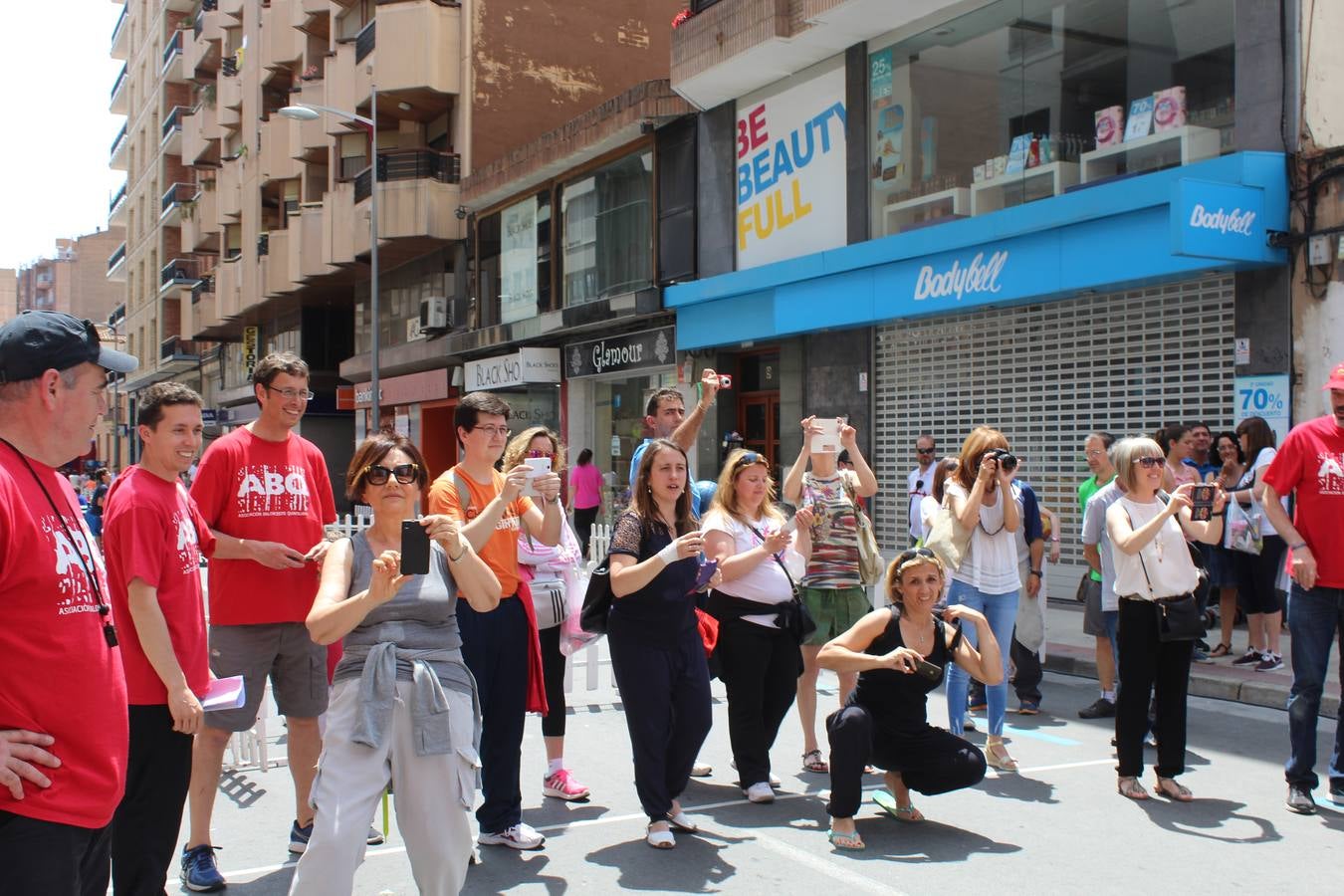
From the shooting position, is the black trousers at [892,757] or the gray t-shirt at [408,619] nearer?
the gray t-shirt at [408,619]

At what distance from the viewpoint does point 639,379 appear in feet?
70.1

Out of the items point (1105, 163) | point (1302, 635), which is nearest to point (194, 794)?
point (1302, 635)

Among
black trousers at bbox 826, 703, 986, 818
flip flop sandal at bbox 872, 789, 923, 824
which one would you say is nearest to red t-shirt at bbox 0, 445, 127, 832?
black trousers at bbox 826, 703, 986, 818

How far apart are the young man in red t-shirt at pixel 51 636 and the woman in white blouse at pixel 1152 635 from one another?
4857 millimetres

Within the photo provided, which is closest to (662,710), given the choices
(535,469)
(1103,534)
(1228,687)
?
(535,469)

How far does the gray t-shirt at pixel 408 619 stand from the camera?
400cm

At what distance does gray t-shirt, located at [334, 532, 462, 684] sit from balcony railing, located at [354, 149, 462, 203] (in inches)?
946

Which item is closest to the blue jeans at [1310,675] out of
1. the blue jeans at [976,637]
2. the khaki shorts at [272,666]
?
the blue jeans at [976,637]

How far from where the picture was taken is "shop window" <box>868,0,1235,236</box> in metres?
11.9

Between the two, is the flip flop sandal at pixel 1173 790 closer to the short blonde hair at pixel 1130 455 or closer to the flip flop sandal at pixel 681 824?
the short blonde hair at pixel 1130 455

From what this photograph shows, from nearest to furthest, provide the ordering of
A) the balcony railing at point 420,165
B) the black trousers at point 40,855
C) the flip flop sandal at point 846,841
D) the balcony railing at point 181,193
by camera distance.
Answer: the black trousers at point 40,855
the flip flop sandal at point 846,841
the balcony railing at point 420,165
the balcony railing at point 181,193

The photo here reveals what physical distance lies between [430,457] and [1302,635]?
25002mm

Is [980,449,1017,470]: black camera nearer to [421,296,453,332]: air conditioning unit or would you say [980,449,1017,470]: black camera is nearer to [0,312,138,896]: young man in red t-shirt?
[0,312,138,896]: young man in red t-shirt

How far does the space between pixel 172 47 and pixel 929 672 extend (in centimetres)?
5048
